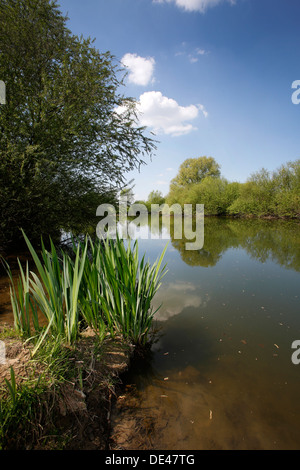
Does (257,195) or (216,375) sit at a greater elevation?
(257,195)

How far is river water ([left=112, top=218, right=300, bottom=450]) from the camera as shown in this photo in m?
1.60

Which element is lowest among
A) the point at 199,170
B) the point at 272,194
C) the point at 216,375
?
the point at 216,375

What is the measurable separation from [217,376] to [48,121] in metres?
7.04

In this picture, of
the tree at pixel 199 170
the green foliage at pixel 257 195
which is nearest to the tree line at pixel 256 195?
the green foliage at pixel 257 195

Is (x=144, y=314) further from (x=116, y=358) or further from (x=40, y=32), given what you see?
(x=40, y=32)

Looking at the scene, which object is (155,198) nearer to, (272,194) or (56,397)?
(272,194)

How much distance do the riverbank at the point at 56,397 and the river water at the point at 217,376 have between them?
20cm

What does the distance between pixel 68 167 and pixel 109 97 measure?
292 centimetres

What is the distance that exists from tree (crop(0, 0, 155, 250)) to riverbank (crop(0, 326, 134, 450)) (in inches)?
192

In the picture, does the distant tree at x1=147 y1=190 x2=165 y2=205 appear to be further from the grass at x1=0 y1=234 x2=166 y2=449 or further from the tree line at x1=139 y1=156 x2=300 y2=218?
the grass at x1=0 y1=234 x2=166 y2=449

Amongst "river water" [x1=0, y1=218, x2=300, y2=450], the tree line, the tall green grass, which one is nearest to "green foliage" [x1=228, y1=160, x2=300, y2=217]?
the tree line

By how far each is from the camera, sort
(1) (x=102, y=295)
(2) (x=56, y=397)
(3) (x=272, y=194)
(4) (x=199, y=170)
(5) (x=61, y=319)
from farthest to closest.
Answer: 1. (4) (x=199, y=170)
2. (3) (x=272, y=194)
3. (1) (x=102, y=295)
4. (5) (x=61, y=319)
5. (2) (x=56, y=397)

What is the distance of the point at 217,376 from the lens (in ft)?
7.32

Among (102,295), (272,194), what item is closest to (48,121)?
(102,295)
